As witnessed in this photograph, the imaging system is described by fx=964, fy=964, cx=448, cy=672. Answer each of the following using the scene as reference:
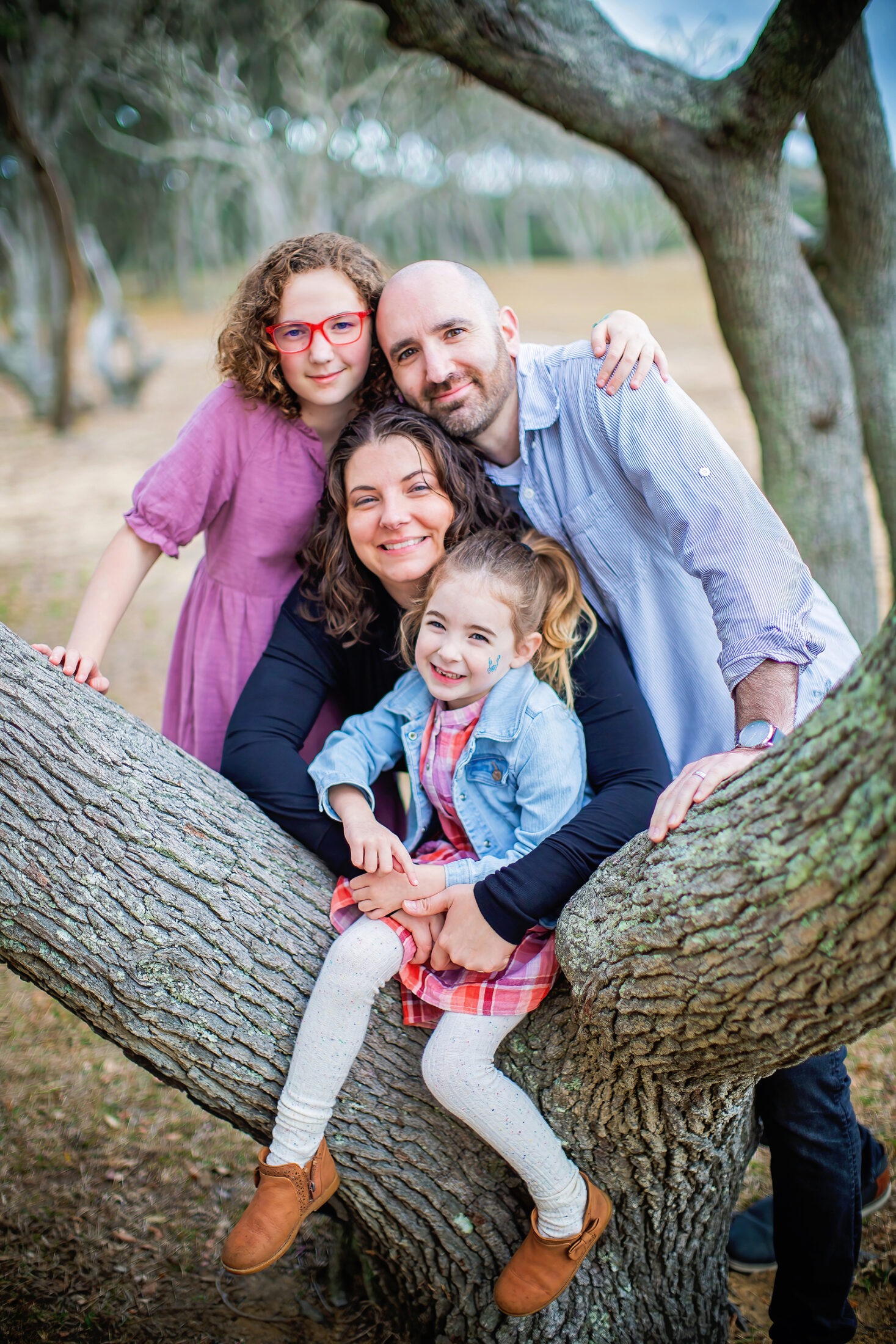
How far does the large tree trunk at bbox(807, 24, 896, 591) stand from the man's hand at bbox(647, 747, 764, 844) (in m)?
2.83

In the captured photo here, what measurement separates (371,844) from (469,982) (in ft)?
1.07

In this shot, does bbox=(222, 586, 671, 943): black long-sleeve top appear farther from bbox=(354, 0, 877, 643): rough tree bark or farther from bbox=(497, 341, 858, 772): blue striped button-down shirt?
bbox=(354, 0, 877, 643): rough tree bark

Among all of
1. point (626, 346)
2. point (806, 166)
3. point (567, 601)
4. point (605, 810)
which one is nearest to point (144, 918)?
point (605, 810)

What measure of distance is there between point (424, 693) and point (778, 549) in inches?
32.3

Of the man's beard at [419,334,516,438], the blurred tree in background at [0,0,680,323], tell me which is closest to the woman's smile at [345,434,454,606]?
the man's beard at [419,334,516,438]

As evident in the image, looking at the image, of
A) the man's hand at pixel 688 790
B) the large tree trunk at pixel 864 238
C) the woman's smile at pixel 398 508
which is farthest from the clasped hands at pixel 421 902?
the large tree trunk at pixel 864 238

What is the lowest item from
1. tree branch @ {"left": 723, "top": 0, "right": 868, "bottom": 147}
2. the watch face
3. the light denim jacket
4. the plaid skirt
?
the plaid skirt

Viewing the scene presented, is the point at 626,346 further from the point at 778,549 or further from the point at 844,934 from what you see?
the point at 844,934

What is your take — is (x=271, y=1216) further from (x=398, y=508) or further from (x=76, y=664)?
(x=398, y=508)

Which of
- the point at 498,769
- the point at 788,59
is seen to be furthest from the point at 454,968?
the point at 788,59

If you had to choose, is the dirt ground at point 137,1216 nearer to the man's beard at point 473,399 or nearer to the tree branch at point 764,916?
the man's beard at point 473,399

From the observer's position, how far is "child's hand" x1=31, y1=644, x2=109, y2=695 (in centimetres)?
210

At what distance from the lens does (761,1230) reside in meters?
2.54

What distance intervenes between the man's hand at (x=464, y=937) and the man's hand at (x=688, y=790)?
40 centimetres
